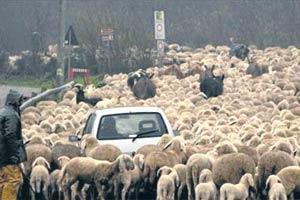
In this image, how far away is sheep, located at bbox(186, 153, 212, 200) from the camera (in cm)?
1812

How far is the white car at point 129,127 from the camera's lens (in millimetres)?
19766

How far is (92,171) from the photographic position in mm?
18172

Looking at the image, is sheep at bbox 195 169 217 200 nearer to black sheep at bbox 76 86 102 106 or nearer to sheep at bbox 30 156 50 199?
sheep at bbox 30 156 50 199

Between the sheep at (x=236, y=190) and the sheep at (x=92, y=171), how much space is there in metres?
1.76

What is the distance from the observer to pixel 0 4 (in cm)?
7612

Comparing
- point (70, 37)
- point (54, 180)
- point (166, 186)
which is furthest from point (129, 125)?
point (70, 37)

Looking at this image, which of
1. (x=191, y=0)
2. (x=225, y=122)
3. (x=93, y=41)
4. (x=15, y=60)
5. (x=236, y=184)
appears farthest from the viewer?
(x=191, y=0)

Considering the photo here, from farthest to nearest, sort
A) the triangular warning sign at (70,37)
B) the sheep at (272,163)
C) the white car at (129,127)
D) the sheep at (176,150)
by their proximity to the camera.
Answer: the triangular warning sign at (70,37) < the white car at (129,127) < the sheep at (176,150) < the sheep at (272,163)

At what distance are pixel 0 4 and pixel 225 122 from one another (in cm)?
5233

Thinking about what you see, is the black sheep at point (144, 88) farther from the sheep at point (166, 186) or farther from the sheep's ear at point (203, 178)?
the sheep's ear at point (203, 178)

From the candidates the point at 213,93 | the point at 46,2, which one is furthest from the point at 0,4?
the point at 213,93

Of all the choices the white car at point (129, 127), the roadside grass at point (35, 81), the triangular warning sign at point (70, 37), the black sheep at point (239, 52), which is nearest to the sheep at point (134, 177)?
the white car at point (129, 127)

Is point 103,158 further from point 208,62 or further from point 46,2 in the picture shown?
point 46,2

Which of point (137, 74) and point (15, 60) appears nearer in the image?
point (137, 74)
